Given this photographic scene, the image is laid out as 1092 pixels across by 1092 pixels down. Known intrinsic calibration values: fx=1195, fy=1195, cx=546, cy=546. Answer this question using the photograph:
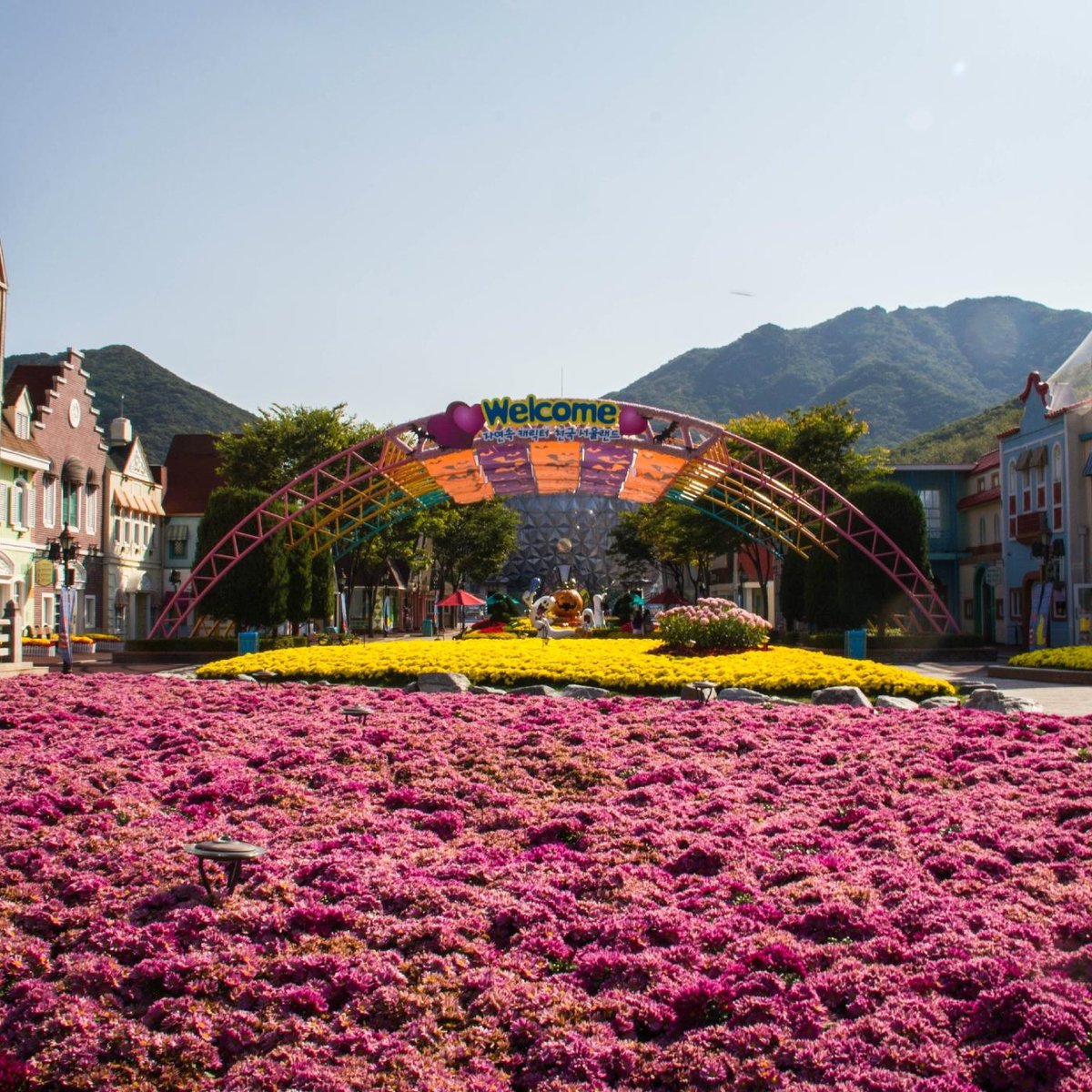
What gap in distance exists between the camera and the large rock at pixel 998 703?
1628 centimetres

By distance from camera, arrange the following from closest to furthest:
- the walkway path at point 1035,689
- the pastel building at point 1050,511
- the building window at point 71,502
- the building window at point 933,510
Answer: the walkway path at point 1035,689, the pastel building at point 1050,511, the building window at point 71,502, the building window at point 933,510

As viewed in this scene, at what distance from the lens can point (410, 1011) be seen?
6.45m

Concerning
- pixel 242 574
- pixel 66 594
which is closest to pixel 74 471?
pixel 242 574

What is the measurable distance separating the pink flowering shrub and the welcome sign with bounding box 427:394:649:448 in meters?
8.79

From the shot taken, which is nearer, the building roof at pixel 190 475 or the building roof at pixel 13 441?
the building roof at pixel 13 441

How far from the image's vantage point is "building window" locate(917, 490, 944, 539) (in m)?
60.4

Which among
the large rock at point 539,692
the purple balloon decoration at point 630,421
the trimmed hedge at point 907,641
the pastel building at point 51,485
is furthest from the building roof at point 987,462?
the large rock at point 539,692

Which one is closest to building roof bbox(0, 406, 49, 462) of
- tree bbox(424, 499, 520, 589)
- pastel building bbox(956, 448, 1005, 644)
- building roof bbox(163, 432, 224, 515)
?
building roof bbox(163, 432, 224, 515)

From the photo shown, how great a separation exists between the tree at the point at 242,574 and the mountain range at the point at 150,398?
303 feet

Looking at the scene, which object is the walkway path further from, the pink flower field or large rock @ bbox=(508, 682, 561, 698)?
large rock @ bbox=(508, 682, 561, 698)

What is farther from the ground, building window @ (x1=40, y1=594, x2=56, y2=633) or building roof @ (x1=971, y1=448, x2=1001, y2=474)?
building roof @ (x1=971, y1=448, x2=1001, y2=474)

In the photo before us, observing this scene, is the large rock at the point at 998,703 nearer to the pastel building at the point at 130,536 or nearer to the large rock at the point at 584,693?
the large rock at the point at 584,693

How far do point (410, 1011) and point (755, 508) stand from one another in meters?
44.0

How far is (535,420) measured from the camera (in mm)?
34625
